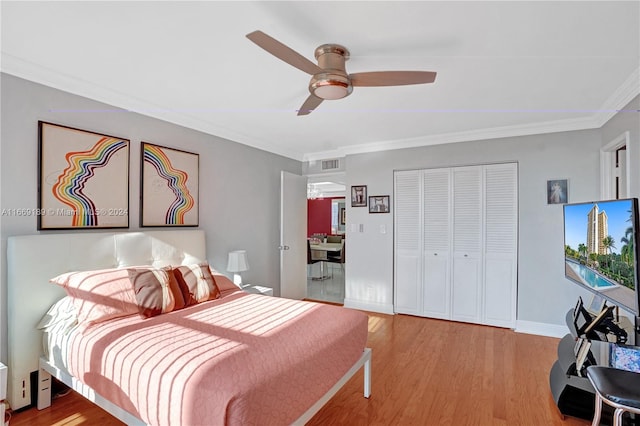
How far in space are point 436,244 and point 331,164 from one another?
2.06m

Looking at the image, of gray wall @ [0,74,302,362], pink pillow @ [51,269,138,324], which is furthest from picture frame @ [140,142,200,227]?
pink pillow @ [51,269,138,324]

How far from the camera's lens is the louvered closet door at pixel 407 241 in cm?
444

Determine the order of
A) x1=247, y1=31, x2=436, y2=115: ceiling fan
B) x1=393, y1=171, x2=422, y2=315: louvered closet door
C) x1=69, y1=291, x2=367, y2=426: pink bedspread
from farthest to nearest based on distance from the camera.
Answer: x1=393, y1=171, x2=422, y2=315: louvered closet door, x1=247, y1=31, x2=436, y2=115: ceiling fan, x1=69, y1=291, x2=367, y2=426: pink bedspread

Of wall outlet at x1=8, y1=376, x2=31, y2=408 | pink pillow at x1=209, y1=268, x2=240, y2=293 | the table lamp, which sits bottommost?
wall outlet at x1=8, y1=376, x2=31, y2=408

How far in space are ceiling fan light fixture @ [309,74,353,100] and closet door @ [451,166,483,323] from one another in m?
2.72

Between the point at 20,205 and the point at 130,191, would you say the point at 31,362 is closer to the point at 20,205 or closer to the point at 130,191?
the point at 20,205

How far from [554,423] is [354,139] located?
3532mm

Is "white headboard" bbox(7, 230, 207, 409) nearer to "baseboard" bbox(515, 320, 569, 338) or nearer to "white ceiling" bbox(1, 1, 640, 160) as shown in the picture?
"white ceiling" bbox(1, 1, 640, 160)

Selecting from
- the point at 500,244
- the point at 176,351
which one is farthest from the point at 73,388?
the point at 500,244

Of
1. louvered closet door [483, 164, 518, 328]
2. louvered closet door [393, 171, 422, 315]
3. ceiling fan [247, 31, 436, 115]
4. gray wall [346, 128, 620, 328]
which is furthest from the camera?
louvered closet door [393, 171, 422, 315]

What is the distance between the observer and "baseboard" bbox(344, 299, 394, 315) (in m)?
4.60

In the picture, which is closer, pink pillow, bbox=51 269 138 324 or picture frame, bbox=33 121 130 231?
pink pillow, bbox=51 269 138 324

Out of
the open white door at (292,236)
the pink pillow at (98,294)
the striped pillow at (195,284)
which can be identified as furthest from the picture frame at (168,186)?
the open white door at (292,236)

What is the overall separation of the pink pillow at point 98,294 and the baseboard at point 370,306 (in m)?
3.19
